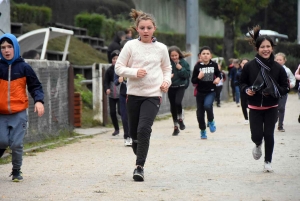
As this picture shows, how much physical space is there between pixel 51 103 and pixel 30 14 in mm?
11504

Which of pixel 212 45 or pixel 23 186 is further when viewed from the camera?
pixel 212 45

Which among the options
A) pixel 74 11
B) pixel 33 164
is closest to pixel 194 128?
pixel 33 164

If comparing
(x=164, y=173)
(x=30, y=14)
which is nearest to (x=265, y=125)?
(x=164, y=173)

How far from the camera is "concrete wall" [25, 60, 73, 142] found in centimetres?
1396

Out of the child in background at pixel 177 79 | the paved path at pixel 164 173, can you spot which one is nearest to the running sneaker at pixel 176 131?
the child in background at pixel 177 79

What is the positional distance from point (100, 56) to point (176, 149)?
1404 cm

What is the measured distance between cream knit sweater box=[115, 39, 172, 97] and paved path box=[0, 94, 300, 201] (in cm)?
101

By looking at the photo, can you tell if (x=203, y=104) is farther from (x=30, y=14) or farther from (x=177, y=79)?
(x=30, y=14)

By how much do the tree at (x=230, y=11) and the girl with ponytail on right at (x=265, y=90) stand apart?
3139 cm

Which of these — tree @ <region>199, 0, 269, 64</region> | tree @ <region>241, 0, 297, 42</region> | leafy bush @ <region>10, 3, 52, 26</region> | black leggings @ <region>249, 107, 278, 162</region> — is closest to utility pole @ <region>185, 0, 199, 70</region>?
leafy bush @ <region>10, 3, 52, 26</region>

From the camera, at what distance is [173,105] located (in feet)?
53.9

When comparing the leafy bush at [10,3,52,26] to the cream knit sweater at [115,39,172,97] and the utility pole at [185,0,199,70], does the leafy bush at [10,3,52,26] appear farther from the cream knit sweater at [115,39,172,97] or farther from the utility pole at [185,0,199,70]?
the cream knit sweater at [115,39,172,97]

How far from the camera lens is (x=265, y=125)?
995cm

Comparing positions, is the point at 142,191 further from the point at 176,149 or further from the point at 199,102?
the point at 199,102
